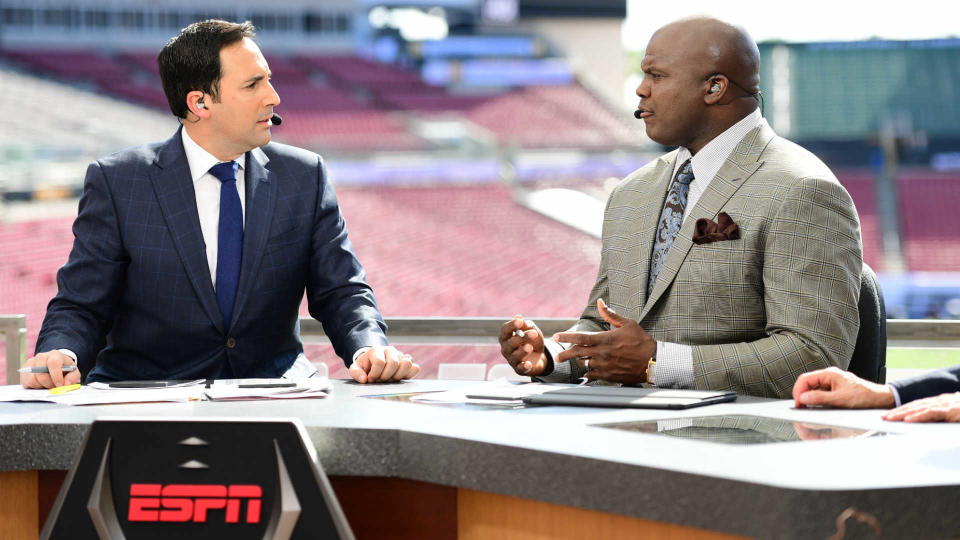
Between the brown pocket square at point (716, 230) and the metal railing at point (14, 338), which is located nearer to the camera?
the brown pocket square at point (716, 230)

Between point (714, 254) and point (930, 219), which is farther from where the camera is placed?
point (930, 219)

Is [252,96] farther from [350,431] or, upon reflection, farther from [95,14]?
[95,14]

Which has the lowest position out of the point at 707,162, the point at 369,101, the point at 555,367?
the point at 369,101

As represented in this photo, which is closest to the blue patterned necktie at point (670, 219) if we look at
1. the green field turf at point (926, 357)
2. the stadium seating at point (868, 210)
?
the green field turf at point (926, 357)

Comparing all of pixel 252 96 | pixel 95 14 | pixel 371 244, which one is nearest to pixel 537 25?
pixel 95 14

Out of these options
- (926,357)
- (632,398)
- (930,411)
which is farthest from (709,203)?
(926,357)

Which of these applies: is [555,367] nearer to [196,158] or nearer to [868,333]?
[868,333]

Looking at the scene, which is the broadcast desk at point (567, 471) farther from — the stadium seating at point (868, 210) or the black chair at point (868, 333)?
the stadium seating at point (868, 210)

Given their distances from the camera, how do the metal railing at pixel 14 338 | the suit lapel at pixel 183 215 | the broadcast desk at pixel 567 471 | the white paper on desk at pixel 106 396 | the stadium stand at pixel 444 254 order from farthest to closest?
the stadium stand at pixel 444 254, the metal railing at pixel 14 338, the suit lapel at pixel 183 215, the white paper on desk at pixel 106 396, the broadcast desk at pixel 567 471

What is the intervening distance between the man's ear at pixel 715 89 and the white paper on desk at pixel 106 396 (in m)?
0.90

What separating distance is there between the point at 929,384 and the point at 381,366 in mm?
777

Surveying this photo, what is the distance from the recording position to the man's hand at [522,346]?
1.56 meters

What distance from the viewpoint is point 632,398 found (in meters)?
1.27

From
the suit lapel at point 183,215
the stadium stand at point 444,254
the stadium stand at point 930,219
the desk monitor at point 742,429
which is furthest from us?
the stadium stand at point 930,219
